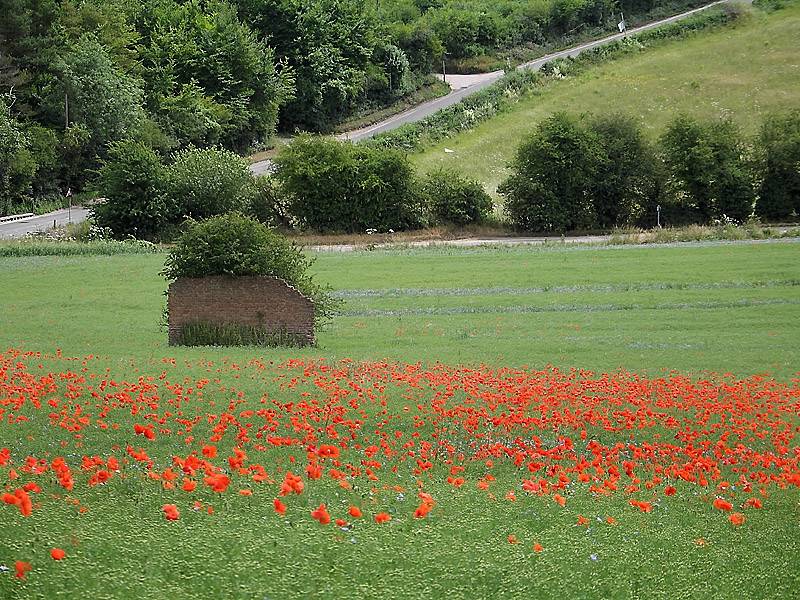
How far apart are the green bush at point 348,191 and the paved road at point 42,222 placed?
15437 millimetres

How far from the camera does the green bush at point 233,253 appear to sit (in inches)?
1021

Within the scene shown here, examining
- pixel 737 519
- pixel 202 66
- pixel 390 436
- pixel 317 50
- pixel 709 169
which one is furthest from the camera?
pixel 317 50

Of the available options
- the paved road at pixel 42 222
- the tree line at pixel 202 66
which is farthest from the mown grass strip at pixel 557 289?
the tree line at pixel 202 66

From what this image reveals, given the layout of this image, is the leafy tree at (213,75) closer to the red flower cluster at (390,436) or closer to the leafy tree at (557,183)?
the leafy tree at (557,183)

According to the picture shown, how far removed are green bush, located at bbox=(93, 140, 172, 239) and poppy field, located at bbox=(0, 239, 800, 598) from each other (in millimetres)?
41246

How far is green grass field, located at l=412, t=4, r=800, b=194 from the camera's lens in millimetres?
97812

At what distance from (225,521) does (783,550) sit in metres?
4.69

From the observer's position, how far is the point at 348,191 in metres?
68.6

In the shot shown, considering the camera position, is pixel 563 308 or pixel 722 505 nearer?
pixel 722 505

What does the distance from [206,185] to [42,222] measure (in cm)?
1608

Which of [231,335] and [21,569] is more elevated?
[21,569]

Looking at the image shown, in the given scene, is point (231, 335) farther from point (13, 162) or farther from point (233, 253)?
point (13, 162)

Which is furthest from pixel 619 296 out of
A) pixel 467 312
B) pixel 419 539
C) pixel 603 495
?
pixel 419 539

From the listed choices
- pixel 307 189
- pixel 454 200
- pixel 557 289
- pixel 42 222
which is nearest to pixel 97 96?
pixel 42 222
